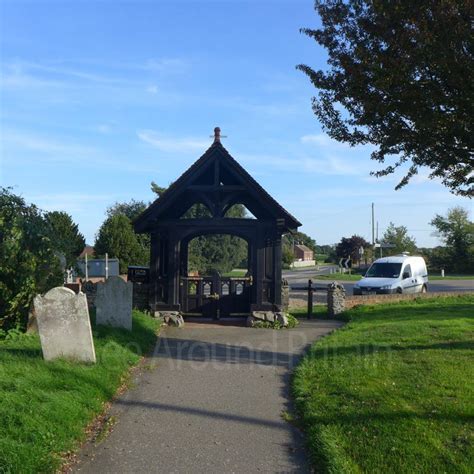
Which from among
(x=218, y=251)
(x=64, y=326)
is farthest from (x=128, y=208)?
(x=64, y=326)

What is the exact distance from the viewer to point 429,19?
26.4 ft

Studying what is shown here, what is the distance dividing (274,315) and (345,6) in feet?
25.8

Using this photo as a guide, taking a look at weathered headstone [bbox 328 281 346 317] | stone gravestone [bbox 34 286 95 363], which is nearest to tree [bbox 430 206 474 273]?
weathered headstone [bbox 328 281 346 317]

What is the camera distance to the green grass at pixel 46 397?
4.89 meters

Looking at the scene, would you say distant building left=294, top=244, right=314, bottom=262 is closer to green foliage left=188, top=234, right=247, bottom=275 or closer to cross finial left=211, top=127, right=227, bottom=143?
green foliage left=188, top=234, right=247, bottom=275

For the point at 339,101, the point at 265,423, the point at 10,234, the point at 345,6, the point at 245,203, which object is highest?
the point at 345,6

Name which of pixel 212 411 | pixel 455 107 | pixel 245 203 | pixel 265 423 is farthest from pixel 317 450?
pixel 245 203

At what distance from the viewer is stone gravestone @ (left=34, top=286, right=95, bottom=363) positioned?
822 centimetres

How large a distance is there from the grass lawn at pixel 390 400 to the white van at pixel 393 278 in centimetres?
1076

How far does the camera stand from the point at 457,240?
63.3 metres

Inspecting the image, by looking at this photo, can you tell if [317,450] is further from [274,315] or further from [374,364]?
[274,315]

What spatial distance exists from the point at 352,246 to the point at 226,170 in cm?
5466

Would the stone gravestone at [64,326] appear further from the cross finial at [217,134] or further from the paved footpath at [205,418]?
the cross finial at [217,134]

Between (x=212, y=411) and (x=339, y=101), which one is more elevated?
(x=339, y=101)
